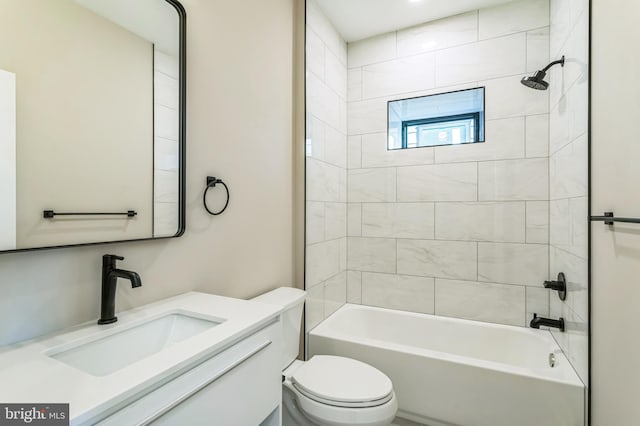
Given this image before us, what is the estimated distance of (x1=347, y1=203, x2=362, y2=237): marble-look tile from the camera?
279 centimetres

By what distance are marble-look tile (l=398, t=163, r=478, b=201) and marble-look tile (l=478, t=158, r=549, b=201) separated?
0.22 ft

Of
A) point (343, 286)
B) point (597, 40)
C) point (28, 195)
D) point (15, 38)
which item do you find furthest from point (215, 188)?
point (597, 40)

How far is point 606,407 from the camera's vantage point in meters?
1.31

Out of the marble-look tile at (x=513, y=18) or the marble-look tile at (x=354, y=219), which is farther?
the marble-look tile at (x=354, y=219)

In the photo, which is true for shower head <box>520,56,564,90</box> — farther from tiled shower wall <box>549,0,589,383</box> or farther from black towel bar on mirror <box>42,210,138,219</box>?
black towel bar on mirror <box>42,210,138,219</box>

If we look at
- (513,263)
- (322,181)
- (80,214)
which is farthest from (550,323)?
(80,214)

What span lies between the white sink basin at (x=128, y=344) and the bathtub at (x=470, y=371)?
120 cm

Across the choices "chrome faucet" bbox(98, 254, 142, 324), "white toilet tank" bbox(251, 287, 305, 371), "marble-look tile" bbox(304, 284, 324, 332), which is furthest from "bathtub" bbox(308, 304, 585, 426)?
"chrome faucet" bbox(98, 254, 142, 324)

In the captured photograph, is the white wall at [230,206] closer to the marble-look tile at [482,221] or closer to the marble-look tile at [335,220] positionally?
the marble-look tile at [335,220]

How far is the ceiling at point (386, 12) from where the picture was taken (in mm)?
2289

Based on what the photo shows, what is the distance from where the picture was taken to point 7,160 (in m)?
0.81

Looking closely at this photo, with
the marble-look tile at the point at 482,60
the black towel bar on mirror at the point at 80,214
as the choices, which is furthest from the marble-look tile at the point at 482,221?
the black towel bar on mirror at the point at 80,214

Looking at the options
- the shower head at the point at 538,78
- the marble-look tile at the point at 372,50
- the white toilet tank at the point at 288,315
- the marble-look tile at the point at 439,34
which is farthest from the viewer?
the marble-look tile at the point at 372,50

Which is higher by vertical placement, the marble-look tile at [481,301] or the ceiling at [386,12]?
the ceiling at [386,12]
